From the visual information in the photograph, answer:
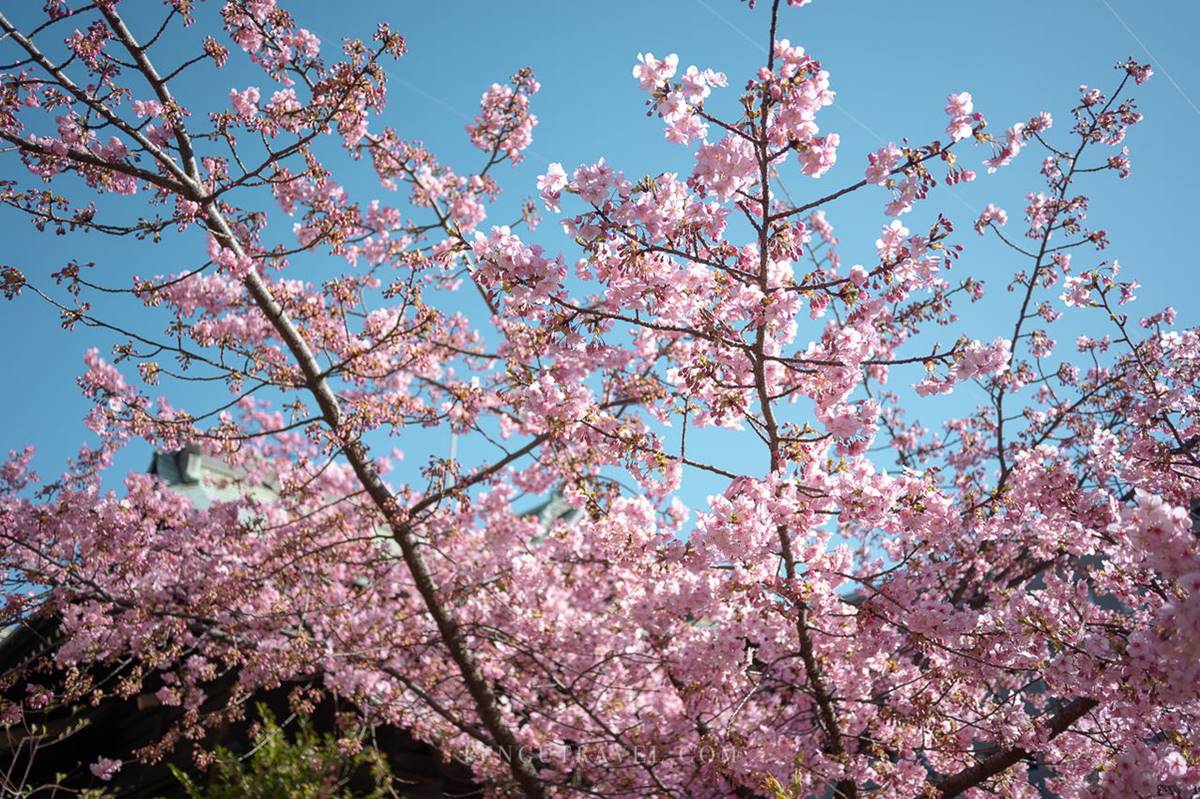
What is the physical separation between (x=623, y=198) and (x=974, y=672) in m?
3.94

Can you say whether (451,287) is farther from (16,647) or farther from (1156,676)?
(1156,676)

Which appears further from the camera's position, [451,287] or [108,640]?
[451,287]

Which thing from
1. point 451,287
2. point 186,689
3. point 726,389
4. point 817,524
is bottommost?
point 186,689

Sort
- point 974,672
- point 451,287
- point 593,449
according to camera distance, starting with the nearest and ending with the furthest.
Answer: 1. point 974,672
2. point 593,449
3. point 451,287

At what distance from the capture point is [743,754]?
19.2ft

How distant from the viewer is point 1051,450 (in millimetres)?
4879

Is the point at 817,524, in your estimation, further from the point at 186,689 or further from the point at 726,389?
the point at 186,689

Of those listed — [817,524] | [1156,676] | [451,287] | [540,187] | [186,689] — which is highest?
[451,287]

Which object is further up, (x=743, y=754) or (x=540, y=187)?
(x=540, y=187)

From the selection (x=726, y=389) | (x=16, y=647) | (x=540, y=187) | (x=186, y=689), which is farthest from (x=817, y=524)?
(x=16, y=647)

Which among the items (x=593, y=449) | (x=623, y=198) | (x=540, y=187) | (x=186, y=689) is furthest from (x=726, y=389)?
(x=186, y=689)

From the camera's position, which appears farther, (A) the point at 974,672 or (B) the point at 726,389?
(A) the point at 974,672

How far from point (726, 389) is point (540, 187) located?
1709mm

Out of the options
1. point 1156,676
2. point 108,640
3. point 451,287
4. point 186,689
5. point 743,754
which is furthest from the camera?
point 451,287
